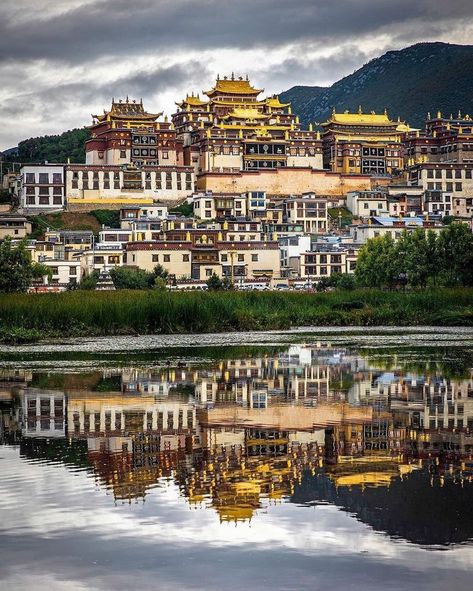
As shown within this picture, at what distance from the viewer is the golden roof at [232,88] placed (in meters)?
106

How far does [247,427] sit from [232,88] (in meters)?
93.4

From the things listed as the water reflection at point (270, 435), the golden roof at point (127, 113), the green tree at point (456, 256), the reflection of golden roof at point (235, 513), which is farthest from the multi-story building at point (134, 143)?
the reflection of golden roof at point (235, 513)

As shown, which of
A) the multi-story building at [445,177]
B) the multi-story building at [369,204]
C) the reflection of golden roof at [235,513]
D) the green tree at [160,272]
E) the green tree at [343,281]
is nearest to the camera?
the reflection of golden roof at [235,513]

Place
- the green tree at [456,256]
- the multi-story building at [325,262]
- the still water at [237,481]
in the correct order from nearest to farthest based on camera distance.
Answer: the still water at [237,481] < the green tree at [456,256] < the multi-story building at [325,262]

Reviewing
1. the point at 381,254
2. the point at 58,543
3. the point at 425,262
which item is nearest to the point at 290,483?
the point at 58,543

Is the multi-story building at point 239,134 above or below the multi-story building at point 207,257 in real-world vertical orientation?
above

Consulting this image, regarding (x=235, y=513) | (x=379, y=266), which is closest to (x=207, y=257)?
(x=379, y=266)

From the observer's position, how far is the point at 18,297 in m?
35.3

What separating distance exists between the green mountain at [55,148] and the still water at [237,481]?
92.0 m

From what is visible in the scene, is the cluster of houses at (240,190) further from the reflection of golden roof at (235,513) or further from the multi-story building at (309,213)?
the reflection of golden roof at (235,513)

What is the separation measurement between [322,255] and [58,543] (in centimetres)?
7278

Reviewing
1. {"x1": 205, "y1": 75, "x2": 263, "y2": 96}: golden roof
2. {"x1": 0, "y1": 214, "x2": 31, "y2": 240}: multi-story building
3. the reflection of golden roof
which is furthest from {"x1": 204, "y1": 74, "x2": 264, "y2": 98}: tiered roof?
the reflection of golden roof

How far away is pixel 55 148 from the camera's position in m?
117

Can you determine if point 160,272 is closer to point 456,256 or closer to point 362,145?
point 456,256
